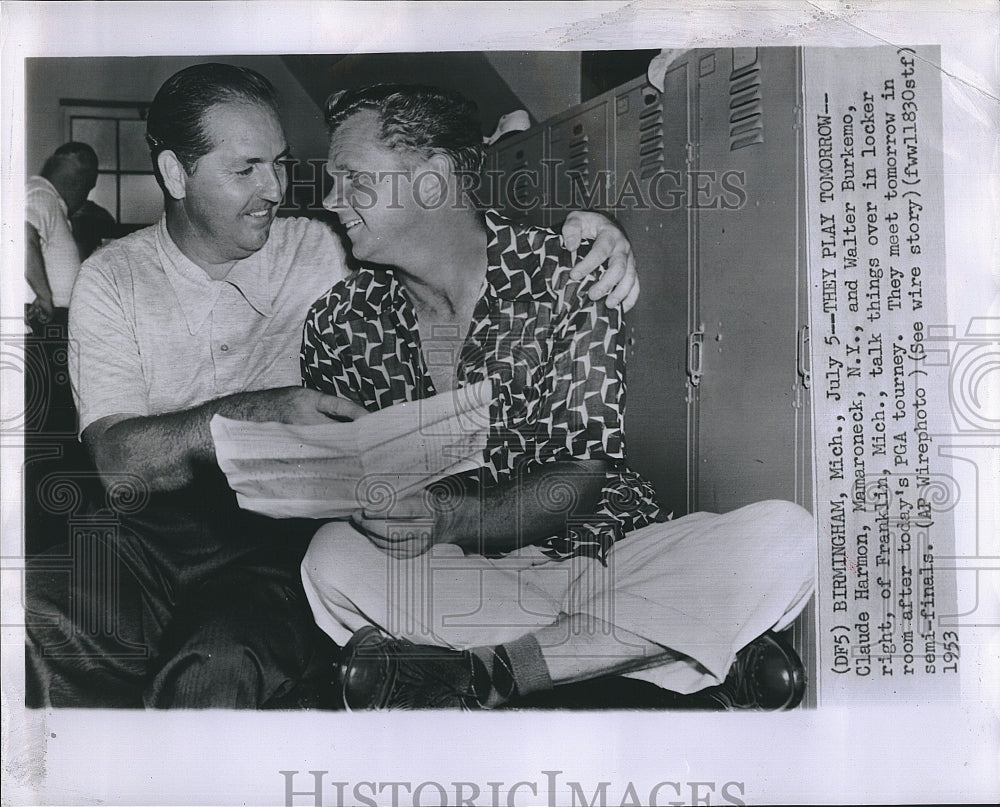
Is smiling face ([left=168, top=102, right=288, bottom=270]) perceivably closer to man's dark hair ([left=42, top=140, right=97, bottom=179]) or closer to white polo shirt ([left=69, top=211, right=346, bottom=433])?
white polo shirt ([left=69, top=211, right=346, bottom=433])

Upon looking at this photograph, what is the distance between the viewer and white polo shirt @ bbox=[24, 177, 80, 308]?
1.40 m

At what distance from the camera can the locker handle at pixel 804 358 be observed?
138 centimetres

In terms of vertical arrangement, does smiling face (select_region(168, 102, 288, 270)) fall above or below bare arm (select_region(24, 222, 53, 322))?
above

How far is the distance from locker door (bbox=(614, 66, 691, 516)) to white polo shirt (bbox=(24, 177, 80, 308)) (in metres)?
0.94

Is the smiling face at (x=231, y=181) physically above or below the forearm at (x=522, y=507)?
above

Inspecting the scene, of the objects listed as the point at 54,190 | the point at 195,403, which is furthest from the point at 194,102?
the point at 195,403

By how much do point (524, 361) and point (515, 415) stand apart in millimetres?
93

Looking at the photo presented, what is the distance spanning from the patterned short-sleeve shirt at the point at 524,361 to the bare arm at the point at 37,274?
0.46 meters

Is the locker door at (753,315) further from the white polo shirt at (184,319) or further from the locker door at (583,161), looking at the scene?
the white polo shirt at (184,319)

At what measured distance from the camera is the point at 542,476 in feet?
4.48

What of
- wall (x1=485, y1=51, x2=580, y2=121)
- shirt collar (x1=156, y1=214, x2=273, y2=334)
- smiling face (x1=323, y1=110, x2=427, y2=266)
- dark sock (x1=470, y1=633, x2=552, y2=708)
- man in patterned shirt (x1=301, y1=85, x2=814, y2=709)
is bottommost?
dark sock (x1=470, y1=633, x2=552, y2=708)
